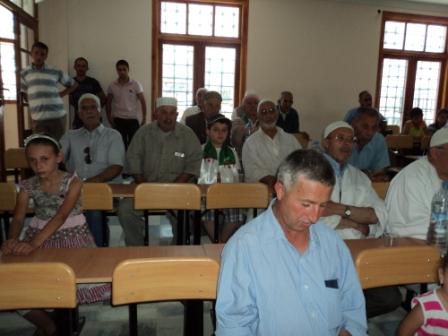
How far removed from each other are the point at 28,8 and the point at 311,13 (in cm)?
512

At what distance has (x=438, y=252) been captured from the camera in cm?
181

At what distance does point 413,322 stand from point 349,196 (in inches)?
40.6

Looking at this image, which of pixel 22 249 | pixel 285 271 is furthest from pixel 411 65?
pixel 22 249

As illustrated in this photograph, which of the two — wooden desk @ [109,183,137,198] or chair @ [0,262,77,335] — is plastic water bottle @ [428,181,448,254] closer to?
chair @ [0,262,77,335]

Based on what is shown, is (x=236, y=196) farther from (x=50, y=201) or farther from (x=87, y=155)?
(x=87, y=155)

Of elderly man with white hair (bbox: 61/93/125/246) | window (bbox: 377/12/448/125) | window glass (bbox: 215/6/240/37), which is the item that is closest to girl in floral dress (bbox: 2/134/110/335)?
elderly man with white hair (bbox: 61/93/125/246)

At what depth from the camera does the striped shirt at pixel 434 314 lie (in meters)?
1.51

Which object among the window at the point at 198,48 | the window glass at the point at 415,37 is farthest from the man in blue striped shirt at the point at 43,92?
the window glass at the point at 415,37

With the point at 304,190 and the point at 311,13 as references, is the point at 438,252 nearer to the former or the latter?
the point at 304,190

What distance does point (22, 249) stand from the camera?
1.87m

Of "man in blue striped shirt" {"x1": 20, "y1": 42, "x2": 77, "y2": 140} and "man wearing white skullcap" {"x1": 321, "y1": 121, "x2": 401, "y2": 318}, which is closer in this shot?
"man wearing white skullcap" {"x1": 321, "y1": 121, "x2": 401, "y2": 318}

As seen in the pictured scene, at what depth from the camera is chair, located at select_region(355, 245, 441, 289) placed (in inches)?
67.1

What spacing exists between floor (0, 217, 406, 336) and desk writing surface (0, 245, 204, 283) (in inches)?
30.3

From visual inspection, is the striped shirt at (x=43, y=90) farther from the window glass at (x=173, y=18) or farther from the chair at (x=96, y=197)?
the chair at (x=96, y=197)
